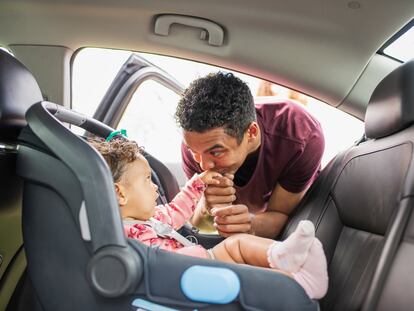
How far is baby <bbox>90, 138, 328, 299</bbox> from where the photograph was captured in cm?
108

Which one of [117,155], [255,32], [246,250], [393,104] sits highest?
[255,32]

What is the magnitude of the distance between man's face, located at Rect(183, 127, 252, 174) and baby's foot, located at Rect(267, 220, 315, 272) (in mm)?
506

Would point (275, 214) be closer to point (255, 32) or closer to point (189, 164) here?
point (189, 164)

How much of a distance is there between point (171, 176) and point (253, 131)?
0.59 metres

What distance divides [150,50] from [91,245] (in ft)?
3.84

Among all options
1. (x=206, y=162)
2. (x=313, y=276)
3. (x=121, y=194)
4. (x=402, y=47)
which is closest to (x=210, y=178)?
(x=206, y=162)

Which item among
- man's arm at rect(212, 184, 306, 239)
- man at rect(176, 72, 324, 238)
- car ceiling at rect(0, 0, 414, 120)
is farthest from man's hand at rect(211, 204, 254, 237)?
car ceiling at rect(0, 0, 414, 120)

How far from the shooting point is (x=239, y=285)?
0.92 metres

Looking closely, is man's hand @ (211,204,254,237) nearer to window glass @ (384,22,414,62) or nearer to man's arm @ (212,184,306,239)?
man's arm @ (212,184,306,239)

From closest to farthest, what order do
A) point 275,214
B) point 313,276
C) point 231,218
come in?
point 313,276 < point 231,218 < point 275,214

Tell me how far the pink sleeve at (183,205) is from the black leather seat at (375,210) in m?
0.36

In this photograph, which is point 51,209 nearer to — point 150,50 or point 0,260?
point 0,260

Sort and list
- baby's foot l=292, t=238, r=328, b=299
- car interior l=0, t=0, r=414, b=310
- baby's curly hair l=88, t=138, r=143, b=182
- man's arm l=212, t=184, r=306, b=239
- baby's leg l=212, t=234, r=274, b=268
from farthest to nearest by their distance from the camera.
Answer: man's arm l=212, t=184, r=306, b=239 < baby's curly hair l=88, t=138, r=143, b=182 < baby's leg l=212, t=234, r=274, b=268 < baby's foot l=292, t=238, r=328, b=299 < car interior l=0, t=0, r=414, b=310

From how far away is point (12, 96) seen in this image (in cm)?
125
